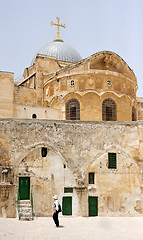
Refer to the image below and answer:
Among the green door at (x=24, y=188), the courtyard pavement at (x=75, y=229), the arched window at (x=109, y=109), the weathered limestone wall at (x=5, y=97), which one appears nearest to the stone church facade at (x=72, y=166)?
the green door at (x=24, y=188)

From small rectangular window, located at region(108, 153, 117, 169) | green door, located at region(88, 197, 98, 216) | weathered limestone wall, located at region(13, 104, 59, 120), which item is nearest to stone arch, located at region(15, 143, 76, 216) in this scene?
green door, located at region(88, 197, 98, 216)

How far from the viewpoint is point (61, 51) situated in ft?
107

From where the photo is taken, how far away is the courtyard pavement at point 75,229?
34.8 ft

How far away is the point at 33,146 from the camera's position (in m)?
15.9

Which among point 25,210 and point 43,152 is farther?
point 43,152

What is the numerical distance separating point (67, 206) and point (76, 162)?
7.46 feet

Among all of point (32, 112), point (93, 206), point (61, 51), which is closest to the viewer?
point (93, 206)

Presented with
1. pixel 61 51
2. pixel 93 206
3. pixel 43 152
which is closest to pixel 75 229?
pixel 93 206

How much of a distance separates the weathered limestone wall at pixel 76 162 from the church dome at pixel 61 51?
16.9 meters

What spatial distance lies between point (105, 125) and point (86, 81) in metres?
6.52

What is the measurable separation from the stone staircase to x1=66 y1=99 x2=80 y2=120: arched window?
8784 mm

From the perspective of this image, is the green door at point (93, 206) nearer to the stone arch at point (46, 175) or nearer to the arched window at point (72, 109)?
the stone arch at point (46, 175)

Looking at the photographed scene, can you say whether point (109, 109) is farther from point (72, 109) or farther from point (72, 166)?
point (72, 166)

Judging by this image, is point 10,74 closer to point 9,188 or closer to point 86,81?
point 86,81
